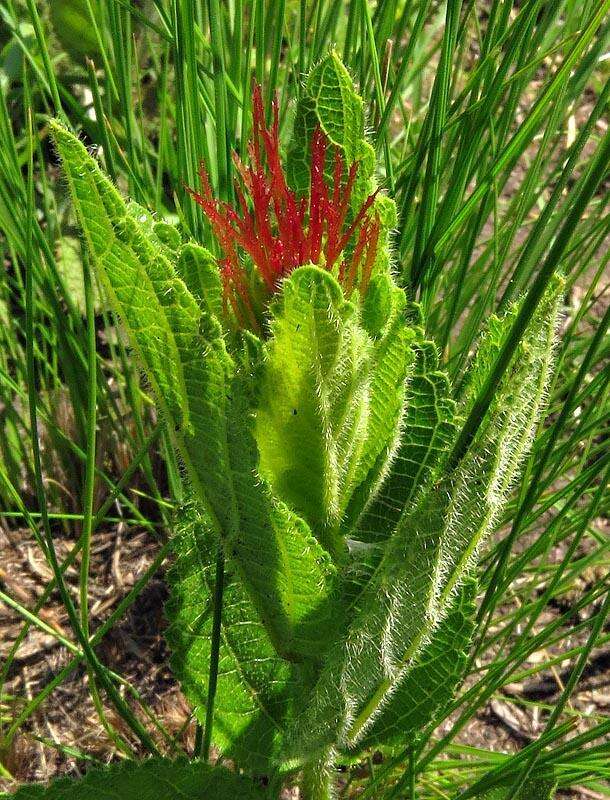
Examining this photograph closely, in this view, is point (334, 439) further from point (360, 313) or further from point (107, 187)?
point (107, 187)

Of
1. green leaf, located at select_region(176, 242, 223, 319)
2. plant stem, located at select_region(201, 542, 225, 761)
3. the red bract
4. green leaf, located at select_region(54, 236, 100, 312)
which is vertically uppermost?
the red bract

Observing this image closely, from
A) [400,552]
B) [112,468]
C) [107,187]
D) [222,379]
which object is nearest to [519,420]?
[400,552]

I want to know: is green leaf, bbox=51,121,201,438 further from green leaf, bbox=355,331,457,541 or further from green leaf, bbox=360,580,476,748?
green leaf, bbox=360,580,476,748

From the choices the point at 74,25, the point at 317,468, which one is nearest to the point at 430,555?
the point at 317,468

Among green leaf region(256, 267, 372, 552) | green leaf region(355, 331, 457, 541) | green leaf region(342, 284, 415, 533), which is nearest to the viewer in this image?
green leaf region(256, 267, 372, 552)

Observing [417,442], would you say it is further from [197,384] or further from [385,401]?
[197,384]

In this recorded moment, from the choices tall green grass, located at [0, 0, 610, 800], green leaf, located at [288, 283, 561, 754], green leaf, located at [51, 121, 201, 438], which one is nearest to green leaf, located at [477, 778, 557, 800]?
tall green grass, located at [0, 0, 610, 800]
